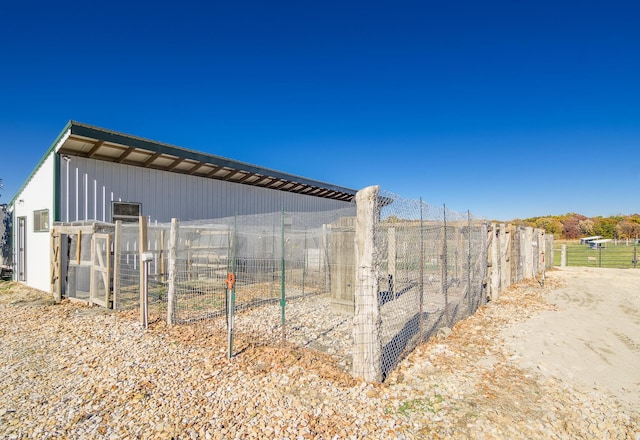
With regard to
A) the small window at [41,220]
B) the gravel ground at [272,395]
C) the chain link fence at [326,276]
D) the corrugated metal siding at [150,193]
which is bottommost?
the gravel ground at [272,395]

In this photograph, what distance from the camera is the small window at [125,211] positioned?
32.9ft

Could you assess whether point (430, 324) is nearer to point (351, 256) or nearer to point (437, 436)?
point (351, 256)

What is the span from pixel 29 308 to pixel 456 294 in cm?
974

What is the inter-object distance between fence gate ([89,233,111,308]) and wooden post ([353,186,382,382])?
6028mm

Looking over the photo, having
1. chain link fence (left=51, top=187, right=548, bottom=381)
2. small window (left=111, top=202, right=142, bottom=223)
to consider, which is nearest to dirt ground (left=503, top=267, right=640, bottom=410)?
chain link fence (left=51, top=187, right=548, bottom=381)

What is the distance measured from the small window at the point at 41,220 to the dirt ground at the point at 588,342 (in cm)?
1161

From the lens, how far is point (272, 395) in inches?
141

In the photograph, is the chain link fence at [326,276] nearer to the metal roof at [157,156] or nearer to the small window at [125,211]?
the small window at [125,211]

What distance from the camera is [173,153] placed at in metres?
10.2

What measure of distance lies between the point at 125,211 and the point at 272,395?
350 inches

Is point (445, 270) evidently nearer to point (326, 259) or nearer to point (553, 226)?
point (326, 259)

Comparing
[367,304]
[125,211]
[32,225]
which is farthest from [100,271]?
[367,304]

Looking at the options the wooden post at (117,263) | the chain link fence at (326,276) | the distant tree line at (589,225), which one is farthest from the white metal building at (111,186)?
the distant tree line at (589,225)

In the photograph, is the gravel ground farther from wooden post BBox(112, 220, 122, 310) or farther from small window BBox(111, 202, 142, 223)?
small window BBox(111, 202, 142, 223)
